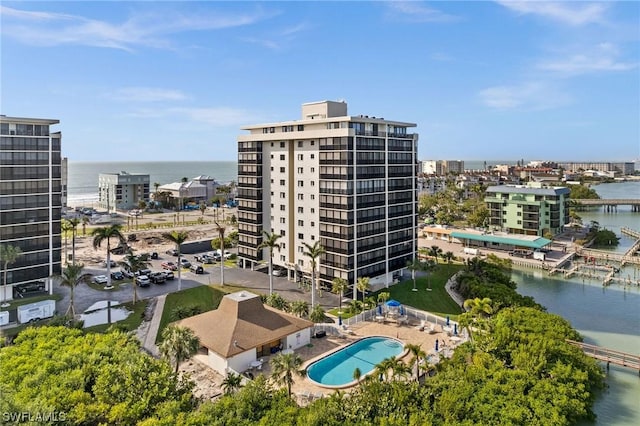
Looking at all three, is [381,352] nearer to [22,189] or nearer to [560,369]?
[560,369]

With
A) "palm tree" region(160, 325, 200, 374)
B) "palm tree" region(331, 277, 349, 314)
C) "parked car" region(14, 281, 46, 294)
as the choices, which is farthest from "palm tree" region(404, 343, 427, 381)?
"parked car" region(14, 281, 46, 294)

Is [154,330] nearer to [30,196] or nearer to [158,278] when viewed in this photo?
[158,278]

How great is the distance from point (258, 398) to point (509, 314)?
1129 inches

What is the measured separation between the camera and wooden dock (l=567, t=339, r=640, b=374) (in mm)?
40841

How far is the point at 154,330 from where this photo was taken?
1789 inches

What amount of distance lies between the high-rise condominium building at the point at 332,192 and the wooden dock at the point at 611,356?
81.9 feet

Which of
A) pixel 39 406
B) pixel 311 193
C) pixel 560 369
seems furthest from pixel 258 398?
pixel 311 193

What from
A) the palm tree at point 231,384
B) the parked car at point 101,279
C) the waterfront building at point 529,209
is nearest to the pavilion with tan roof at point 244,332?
the palm tree at point 231,384

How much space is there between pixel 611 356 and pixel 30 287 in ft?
228

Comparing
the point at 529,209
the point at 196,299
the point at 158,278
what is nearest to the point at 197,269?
the point at 158,278

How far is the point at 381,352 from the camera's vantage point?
41625mm

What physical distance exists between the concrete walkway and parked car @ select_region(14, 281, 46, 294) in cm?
1591

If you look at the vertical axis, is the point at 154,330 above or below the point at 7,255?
below

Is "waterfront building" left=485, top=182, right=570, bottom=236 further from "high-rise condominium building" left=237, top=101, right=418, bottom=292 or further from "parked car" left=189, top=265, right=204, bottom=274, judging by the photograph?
"parked car" left=189, top=265, right=204, bottom=274
